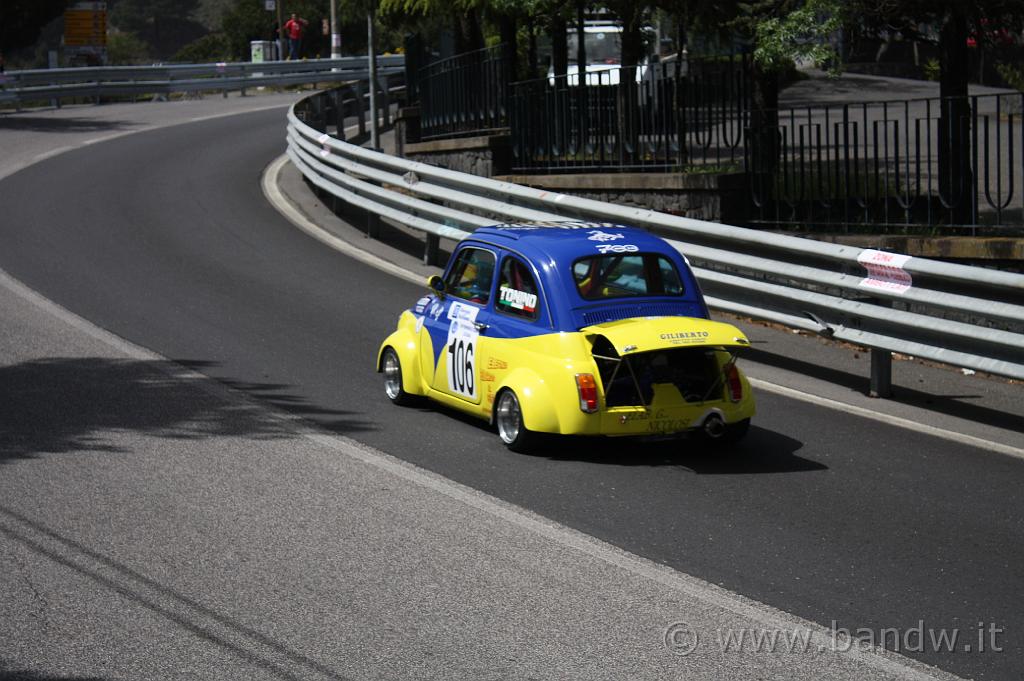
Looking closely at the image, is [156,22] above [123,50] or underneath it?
above

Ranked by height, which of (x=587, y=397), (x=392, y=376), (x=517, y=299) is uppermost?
(x=517, y=299)

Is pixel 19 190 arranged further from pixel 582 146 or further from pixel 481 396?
pixel 481 396

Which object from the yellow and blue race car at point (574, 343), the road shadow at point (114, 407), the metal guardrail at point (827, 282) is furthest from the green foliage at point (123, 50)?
the yellow and blue race car at point (574, 343)

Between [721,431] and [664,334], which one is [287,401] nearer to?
[664,334]

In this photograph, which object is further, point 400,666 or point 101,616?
point 101,616

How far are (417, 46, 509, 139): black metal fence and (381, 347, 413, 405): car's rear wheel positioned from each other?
32.7ft

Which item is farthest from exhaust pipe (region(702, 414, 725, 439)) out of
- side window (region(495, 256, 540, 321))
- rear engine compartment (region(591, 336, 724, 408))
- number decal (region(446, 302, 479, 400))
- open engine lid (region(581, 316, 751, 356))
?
number decal (region(446, 302, 479, 400))

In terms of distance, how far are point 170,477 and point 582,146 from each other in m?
10.4

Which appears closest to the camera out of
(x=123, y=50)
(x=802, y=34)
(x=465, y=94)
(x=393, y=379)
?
(x=393, y=379)

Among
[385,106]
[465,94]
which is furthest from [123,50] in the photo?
[465,94]

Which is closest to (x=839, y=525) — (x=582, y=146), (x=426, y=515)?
(x=426, y=515)

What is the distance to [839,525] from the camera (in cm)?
755

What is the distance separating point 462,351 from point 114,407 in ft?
8.60

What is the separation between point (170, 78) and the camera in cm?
4272
